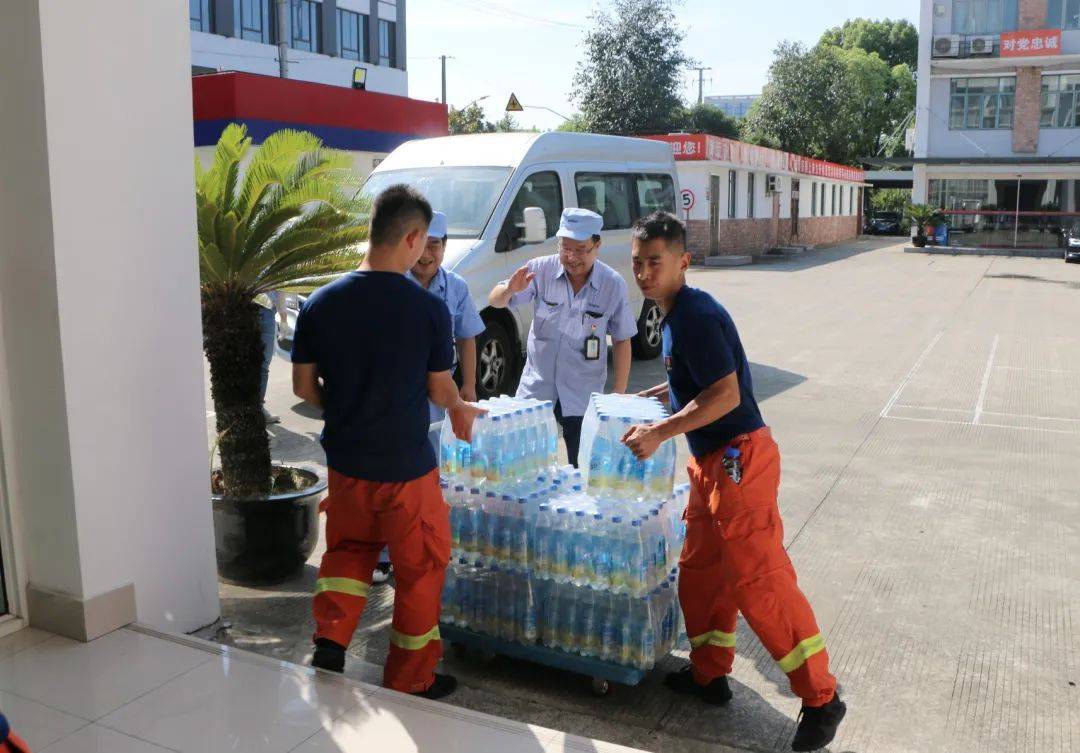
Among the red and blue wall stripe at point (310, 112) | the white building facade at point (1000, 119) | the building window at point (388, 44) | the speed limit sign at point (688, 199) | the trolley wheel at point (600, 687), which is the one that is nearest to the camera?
the trolley wheel at point (600, 687)

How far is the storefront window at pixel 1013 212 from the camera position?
38.7 meters

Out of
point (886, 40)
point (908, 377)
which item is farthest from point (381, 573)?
point (886, 40)

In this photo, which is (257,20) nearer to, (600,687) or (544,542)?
(544,542)

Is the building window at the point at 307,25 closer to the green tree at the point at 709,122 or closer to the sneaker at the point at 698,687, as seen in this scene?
the green tree at the point at 709,122

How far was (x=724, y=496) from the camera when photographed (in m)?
3.69

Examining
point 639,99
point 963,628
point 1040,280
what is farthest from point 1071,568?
point 639,99

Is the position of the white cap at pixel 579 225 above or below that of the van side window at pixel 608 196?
below

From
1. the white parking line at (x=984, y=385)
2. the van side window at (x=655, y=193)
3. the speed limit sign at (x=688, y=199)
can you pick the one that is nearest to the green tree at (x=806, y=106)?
the speed limit sign at (x=688, y=199)

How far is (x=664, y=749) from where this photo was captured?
145 inches

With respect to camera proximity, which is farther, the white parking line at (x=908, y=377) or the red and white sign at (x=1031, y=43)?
the red and white sign at (x=1031, y=43)

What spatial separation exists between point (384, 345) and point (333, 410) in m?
0.36

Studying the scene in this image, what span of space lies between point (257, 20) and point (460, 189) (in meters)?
37.0

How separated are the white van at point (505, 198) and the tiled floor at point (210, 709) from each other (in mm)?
5383

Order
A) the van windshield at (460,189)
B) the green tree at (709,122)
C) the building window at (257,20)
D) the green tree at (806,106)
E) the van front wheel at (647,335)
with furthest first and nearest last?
the green tree at (806,106) → the green tree at (709,122) → the building window at (257,20) → the van front wheel at (647,335) → the van windshield at (460,189)
